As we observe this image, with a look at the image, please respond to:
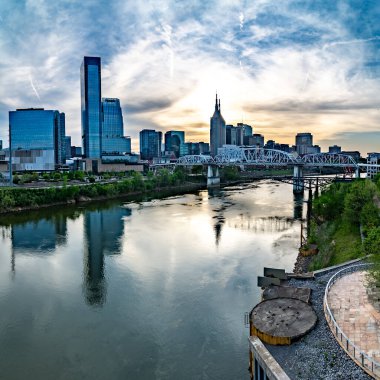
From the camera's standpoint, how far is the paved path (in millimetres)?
7296

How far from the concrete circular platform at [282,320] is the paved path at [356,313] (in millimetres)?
685

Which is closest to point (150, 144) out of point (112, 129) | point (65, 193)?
point (112, 129)

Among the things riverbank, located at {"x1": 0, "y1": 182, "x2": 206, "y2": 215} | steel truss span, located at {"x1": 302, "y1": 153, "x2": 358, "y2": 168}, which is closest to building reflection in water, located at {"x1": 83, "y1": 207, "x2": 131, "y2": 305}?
riverbank, located at {"x1": 0, "y1": 182, "x2": 206, "y2": 215}

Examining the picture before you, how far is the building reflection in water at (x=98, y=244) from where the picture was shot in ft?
47.3

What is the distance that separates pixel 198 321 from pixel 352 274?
4905mm

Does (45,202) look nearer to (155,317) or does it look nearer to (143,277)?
(143,277)

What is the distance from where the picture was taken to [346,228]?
18.3 m

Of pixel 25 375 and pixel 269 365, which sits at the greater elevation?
pixel 269 365

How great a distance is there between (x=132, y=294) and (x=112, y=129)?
108m

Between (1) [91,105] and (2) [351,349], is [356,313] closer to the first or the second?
(2) [351,349]

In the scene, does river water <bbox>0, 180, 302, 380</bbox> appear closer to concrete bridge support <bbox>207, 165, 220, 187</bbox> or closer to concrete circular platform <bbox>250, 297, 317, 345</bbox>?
concrete circular platform <bbox>250, 297, 317, 345</bbox>

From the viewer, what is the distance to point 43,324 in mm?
11555

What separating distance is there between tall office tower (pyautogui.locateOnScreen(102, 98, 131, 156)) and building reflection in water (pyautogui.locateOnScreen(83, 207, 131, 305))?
8481cm

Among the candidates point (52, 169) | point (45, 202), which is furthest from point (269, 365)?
point (52, 169)
